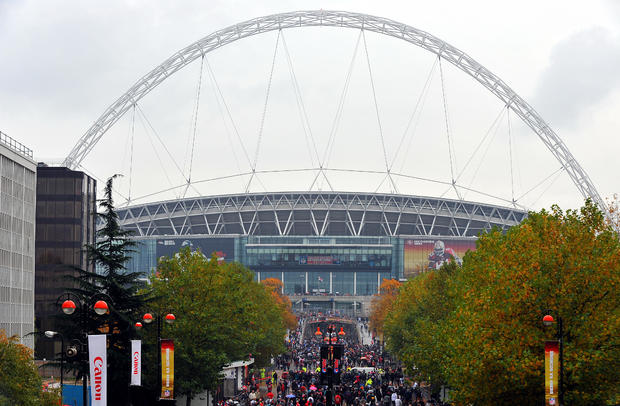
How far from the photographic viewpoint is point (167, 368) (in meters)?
43.5

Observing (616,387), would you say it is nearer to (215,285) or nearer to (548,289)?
(548,289)

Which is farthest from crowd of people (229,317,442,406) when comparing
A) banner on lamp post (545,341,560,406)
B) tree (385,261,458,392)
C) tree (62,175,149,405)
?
banner on lamp post (545,341,560,406)

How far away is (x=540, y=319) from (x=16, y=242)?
5338 centimetres

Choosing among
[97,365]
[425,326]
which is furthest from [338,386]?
[97,365]

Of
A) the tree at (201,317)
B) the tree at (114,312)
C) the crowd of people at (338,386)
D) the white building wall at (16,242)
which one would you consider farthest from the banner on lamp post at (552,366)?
the white building wall at (16,242)

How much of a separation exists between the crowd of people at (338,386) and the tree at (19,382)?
17.5 meters

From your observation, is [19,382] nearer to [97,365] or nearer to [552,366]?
[97,365]

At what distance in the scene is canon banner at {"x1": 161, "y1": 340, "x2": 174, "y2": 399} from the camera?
43000 mm

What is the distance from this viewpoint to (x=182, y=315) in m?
64.0

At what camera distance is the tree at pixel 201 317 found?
62.3m

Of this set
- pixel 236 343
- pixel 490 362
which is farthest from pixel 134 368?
pixel 236 343

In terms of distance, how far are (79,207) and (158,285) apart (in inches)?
1959

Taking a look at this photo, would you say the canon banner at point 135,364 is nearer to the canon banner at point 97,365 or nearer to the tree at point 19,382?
the tree at point 19,382

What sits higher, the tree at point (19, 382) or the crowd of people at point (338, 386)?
the tree at point (19, 382)
